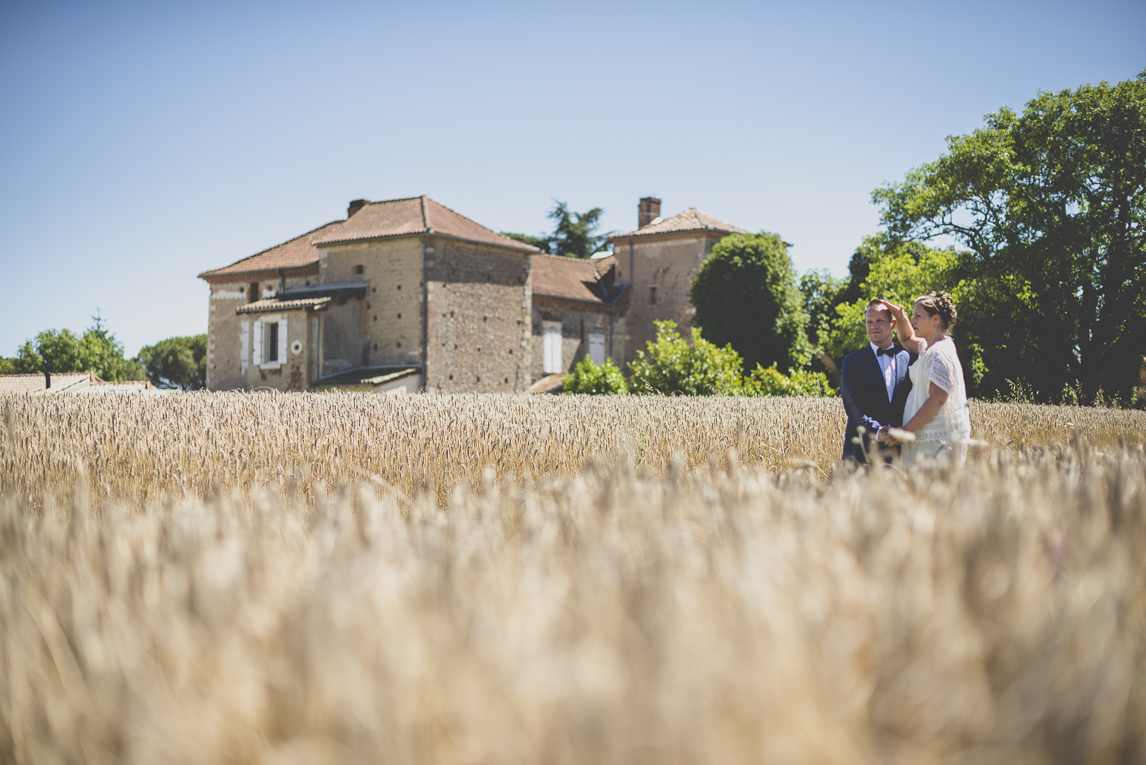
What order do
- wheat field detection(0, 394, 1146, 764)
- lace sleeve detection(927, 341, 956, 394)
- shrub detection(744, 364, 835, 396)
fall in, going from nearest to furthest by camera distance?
1. wheat field detection(0, 394, 1146, 764)
2. lace sleeve detection(927, 341, 956, 394)
3. shrub detection(744, 364, 835, 396)

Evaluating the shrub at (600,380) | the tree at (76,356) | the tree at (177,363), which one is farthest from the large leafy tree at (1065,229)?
the tree at (76,356)

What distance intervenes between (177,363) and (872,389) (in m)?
75.0

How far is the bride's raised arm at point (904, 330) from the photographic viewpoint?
18.6ft

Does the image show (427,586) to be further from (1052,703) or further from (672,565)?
(1052,703)

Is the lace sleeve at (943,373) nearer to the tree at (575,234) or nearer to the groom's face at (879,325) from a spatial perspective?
the groom's face at (879,325)

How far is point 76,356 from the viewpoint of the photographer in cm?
7225

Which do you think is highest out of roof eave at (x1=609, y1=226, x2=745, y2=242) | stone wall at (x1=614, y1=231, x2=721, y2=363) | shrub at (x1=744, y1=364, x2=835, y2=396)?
roof eave at (x1=609, y1=226, x2=745, y2=242)

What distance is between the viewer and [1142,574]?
1420 mm

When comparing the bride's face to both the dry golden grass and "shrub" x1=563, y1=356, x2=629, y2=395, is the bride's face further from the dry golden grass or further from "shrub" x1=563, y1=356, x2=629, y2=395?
"shrub" x1=563, y1=356, x2=629, y2=395

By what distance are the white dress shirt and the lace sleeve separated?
3.04 ft

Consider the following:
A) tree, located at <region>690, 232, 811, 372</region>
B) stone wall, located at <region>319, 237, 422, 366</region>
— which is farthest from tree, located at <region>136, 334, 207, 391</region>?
tree, located at <region>690, 232, 811, 372</region>

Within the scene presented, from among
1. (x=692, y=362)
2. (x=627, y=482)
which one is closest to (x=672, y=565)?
(x=627, y=482)

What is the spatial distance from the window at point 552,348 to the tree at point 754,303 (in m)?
7.41

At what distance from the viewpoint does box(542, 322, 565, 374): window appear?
3809 centimetres
